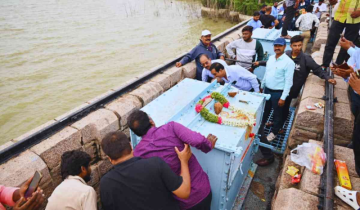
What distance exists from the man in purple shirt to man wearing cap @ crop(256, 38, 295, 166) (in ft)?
6.61

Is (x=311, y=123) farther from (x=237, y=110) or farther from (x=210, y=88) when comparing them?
(x=210, y=88)

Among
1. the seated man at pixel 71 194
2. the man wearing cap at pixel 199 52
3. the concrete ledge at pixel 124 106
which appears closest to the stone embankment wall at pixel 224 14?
the man wearing cap at pixel 199 52

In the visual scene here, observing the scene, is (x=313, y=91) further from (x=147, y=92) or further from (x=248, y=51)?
(x=147, y=92)

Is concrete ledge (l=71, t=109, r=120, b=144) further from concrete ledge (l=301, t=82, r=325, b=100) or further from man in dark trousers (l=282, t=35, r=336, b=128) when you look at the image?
man in dark trousers (l=282, t=35, r=336, b=128)

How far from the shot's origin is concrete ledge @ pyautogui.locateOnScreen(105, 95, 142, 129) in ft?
11.6

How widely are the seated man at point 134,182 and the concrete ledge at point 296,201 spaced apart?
3.41 feet

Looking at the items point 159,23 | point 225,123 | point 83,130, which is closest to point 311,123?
point 225,123

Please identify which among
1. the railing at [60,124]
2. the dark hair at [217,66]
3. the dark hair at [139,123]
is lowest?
the railing at [60,124]

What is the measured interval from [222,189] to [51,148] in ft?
7.02

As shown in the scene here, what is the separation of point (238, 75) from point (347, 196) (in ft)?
8.00

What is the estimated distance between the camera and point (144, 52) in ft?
35.7

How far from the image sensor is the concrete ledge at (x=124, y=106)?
354 centimetres

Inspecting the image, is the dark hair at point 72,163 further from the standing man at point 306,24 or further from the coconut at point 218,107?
the standing man at point 306,24

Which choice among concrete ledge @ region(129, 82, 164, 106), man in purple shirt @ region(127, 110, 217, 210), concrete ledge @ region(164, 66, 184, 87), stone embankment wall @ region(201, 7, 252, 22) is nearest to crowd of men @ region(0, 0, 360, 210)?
man in purple shirt @ region(127, 110, 217, 210)
